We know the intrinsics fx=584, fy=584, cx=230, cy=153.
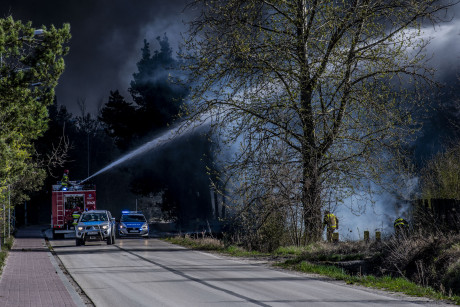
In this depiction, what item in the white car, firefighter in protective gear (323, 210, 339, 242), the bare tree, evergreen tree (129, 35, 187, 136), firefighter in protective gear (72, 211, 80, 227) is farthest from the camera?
evergreen tree (129, 35, 187, 136)

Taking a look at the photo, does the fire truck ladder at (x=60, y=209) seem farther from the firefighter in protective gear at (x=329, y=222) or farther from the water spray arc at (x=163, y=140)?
the firefighter in protective gear at (x=329, y=222)

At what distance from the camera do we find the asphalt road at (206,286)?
1042 cm

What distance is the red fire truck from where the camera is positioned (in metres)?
36.0

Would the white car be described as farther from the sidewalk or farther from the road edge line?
the road edge line

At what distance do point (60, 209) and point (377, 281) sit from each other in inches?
1070

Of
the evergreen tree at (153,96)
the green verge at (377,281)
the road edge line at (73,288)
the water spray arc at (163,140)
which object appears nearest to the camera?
the road edge line at (73,288)

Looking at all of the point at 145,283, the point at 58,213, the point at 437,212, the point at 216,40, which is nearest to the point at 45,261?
the point at 145,283

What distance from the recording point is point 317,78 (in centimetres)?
1884

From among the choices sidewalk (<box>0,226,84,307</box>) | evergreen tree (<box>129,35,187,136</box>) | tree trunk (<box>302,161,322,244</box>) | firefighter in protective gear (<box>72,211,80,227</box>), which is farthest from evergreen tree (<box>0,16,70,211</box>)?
evergreen tree (<box>129,35,187,136</box>)

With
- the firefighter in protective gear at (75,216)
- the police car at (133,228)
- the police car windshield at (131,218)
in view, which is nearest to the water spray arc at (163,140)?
the firefighter in protective gear at (75,216)

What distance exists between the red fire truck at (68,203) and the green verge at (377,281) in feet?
73.6

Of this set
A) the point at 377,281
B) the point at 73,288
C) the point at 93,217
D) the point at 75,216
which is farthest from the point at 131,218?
the point at 377,281

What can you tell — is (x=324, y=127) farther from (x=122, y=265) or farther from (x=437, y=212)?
(x=122, y=265)

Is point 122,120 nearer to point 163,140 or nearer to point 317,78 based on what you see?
point 163,140
